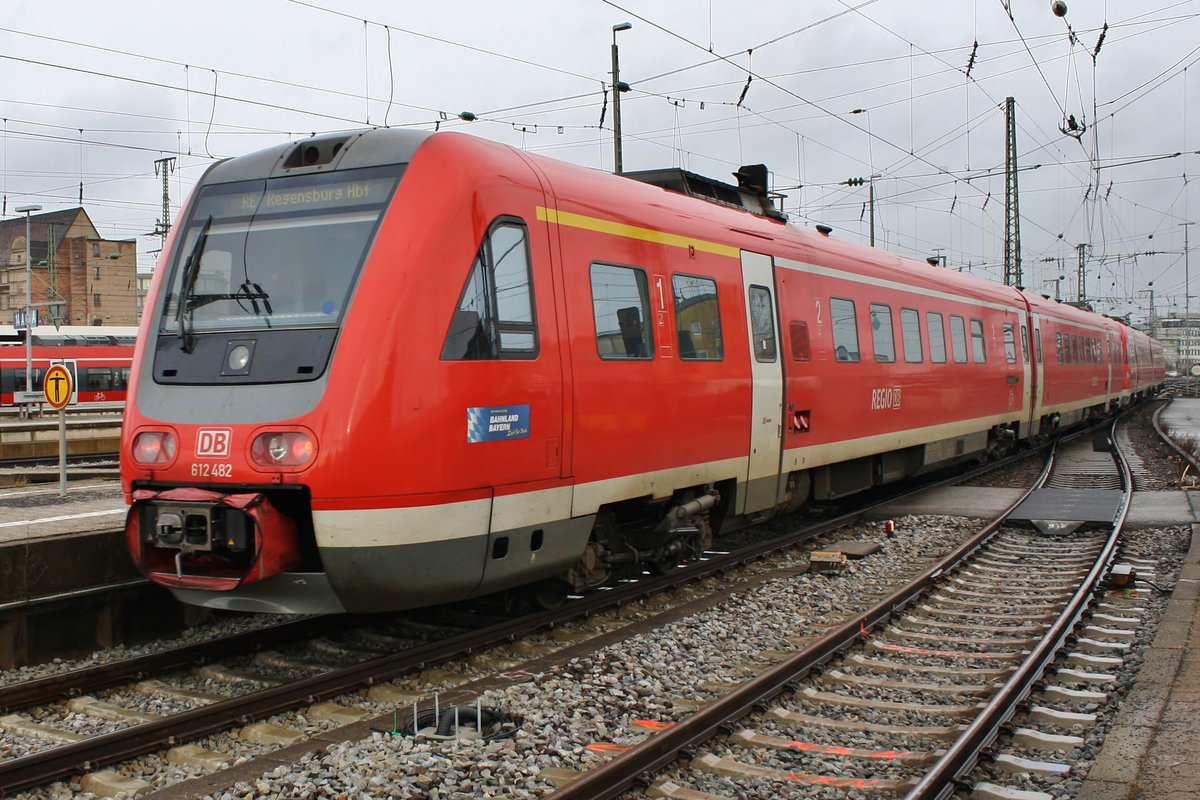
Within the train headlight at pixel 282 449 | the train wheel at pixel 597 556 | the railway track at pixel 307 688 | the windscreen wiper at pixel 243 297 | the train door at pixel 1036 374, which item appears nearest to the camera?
the railway track at pixel 307 688

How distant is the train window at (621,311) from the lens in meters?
7.48

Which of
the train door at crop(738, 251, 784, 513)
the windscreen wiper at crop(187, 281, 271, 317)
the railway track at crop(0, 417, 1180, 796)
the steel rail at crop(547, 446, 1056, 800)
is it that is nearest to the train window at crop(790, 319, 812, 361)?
the train door at crop(738, 251, 784, 513)

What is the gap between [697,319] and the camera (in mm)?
8734

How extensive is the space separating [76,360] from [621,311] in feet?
125

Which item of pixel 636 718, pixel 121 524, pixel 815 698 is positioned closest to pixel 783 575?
pixel 815 698

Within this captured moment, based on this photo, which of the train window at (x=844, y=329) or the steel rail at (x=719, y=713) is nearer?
the steel rail at (x=719, y=713)

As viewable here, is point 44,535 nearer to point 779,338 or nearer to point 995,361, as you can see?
point 779,338

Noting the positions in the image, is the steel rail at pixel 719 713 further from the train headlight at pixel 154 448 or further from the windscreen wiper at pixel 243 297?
the windscreen wiper at pixel 243 297

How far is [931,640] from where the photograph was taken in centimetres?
755

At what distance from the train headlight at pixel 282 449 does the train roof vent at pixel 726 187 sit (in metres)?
5.08

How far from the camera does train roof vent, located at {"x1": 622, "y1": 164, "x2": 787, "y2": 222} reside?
10164 mm

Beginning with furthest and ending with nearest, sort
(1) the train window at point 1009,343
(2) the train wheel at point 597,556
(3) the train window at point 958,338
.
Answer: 1. (1) the train window at point 1009,343
2. (3) the train window at point 958,338
3. (2) the train wheel at point 597,556

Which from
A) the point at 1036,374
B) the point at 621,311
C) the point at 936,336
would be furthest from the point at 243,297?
the point at 1036,374

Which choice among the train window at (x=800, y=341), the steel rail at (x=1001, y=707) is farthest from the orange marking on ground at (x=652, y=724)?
the train window at (x=800, y=341)
